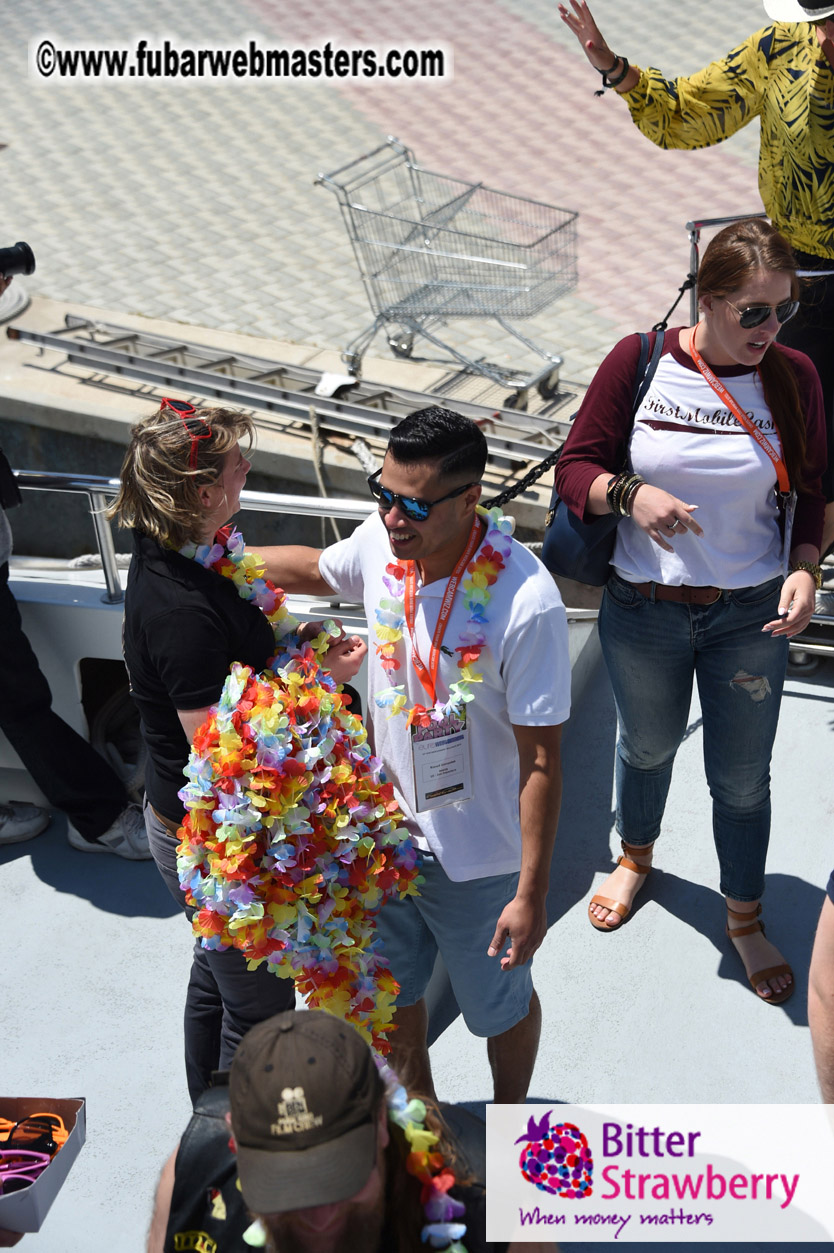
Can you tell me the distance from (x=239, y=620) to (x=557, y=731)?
2.40 feet

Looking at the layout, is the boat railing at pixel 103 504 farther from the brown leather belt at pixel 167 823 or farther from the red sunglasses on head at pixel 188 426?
the brown leather belt at pixel 167 823

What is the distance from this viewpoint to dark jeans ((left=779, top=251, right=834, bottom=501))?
149 inches

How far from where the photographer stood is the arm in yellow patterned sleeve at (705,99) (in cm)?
370

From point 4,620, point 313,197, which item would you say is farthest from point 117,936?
point 313,197

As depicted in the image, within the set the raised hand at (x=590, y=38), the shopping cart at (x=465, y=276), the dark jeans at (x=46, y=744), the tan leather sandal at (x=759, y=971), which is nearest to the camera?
the tan leather sandal at (x=759, y=971)

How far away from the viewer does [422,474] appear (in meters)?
2.33

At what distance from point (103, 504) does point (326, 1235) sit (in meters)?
2.66

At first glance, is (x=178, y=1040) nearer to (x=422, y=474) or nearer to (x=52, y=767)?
(x=52, y=767)

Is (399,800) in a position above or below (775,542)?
below

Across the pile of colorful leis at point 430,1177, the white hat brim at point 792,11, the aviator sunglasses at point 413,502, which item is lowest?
the pile of colorful leis at point 430,1177

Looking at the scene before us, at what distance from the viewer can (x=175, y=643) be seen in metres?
2.44

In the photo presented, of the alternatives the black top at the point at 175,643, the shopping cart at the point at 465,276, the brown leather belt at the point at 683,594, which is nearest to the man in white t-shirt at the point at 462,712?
the black top at the point at 175,643

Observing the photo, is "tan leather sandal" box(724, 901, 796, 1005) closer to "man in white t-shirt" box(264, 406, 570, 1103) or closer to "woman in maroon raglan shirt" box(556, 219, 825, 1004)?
"woman in maroon raglan shirt" box(556, 219, 825, 1004)

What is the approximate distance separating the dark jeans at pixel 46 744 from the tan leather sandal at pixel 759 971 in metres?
2.01
